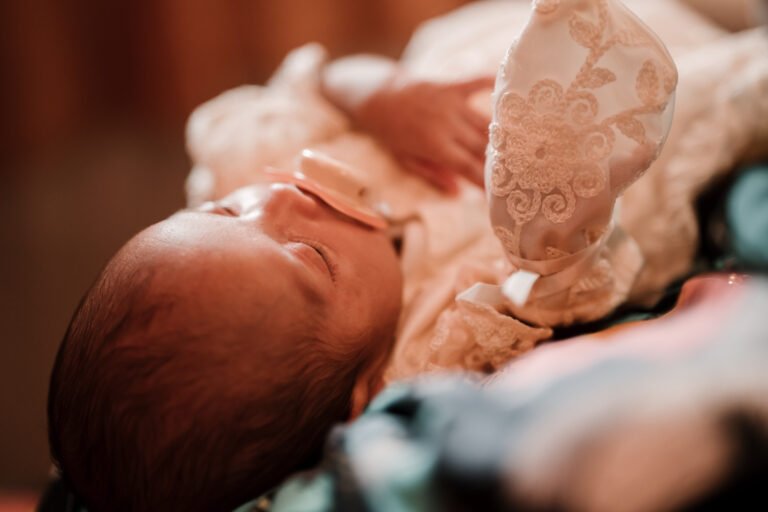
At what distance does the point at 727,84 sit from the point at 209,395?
0.74 meters

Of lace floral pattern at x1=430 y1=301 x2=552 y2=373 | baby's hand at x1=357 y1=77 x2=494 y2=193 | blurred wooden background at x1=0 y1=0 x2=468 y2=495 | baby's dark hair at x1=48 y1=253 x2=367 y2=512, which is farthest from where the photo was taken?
blurred wooden background at x1=0 y1=0 x2=468 y2=495

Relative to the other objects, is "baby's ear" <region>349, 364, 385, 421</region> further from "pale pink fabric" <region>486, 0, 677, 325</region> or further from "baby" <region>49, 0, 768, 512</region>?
"pale pink fabric" <region>486, 0, 677, 325</region>

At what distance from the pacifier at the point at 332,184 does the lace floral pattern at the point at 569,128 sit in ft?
0.60

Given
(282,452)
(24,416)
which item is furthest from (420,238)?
(24,416)

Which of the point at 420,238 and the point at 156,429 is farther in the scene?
the point at 420,238

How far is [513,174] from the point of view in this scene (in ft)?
1.99

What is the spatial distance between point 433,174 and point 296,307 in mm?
365

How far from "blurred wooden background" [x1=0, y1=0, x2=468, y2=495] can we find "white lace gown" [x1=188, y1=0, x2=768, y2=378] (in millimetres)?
810

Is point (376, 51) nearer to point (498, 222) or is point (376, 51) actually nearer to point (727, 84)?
point (727, 84)

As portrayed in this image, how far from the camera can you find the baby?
551 mm

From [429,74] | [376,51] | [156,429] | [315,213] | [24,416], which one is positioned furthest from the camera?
[376,51]

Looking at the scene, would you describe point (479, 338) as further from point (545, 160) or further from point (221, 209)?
point (221, 209)

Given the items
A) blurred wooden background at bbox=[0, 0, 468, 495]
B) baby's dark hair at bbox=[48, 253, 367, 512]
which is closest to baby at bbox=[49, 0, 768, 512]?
baby's dark hair at bbox=[48, 253, 367, 512]

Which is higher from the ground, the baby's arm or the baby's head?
the baby's arm
